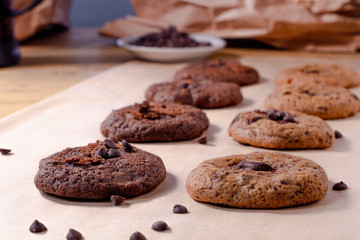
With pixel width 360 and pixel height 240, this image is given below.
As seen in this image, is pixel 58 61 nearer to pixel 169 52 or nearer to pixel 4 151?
pixel 169 52

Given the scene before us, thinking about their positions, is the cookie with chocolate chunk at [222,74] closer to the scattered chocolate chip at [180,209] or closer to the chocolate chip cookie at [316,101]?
the chocolate chip cookie at [316,101]

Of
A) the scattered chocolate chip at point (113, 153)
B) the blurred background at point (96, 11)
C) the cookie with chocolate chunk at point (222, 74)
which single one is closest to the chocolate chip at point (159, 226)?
the scattered chocolate chip at point (113, 153)

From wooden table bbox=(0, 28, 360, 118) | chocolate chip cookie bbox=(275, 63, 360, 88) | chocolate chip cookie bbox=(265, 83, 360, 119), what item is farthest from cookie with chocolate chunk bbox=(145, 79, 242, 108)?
wooden table bbox=(0, 28, 360, 118)

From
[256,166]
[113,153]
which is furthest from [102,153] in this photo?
[256,166]

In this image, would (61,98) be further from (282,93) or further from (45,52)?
(45,52)

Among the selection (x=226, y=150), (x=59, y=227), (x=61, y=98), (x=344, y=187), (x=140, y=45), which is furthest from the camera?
(x=140, y=45)

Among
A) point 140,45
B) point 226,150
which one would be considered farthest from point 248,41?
point 226,150

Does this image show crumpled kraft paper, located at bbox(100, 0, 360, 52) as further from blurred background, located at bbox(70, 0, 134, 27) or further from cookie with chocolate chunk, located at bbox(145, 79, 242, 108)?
cookie with chocolate chunk, located at bbox(145, 79, 242, 108)
